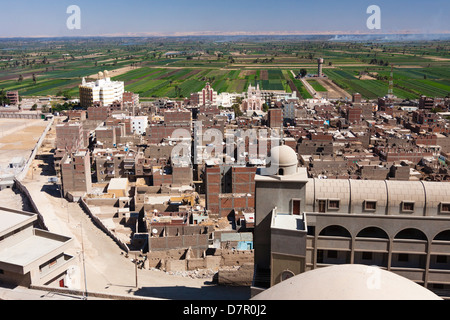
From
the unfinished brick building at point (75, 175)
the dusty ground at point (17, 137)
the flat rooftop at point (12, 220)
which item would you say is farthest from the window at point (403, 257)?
the dusty ground at point (17, 137)

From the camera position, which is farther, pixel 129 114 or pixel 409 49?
pixel 409 49

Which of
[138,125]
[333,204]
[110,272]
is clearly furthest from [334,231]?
[138,125]

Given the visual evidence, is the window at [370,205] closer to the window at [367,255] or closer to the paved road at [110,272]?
the window at [367,255]

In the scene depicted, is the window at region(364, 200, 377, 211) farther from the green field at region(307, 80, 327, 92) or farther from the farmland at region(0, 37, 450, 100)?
the green field at region(307, 80, 327, 92)

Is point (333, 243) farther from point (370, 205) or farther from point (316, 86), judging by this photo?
point (316, 86)
